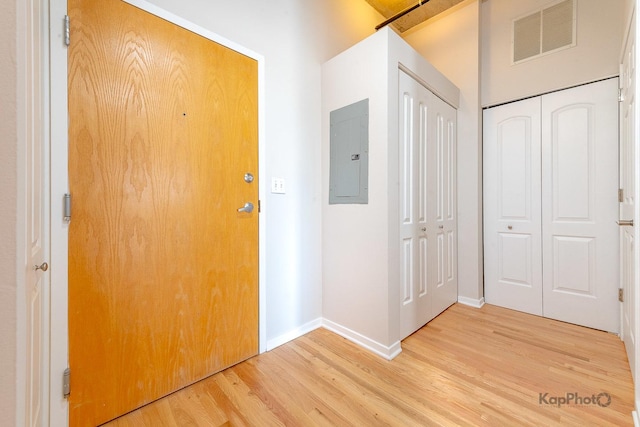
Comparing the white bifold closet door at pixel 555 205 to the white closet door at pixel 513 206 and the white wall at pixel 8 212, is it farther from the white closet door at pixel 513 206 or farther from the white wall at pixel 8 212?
the white wall at pixel 8 212

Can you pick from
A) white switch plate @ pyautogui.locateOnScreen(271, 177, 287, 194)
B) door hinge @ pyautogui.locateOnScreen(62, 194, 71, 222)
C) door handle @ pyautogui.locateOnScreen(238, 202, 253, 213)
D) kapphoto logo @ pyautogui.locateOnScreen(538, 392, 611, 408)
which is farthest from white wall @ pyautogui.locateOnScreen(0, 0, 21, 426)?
kapphoto logo @ pyautogui.locateOnScreen(538, 392, 611, 408)

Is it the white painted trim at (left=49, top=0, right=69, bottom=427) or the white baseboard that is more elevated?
the white painted trim at (left=49, top=0, right=69, bottom=427)

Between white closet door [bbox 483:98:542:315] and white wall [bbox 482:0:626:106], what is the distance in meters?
0.18

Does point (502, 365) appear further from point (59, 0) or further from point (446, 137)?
point (59, 0)

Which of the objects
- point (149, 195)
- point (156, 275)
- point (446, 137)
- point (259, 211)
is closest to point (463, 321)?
point (446, 137)

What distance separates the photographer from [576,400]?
52.4 inches

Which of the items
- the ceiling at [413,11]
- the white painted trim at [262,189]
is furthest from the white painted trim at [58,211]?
the ceiling at [413,11]

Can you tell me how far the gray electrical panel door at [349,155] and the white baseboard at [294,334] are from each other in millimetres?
1048

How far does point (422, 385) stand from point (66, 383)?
1779mm

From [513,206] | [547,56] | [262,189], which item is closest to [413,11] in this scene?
[547,56]

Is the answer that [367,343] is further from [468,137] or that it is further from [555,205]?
[468,137]

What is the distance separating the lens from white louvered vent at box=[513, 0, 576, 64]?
2.21 m

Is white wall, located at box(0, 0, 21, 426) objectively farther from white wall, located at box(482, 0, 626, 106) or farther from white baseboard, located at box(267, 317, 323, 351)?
white wall, located at box(482, 0, 626, 106)

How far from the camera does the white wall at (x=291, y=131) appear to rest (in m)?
1.79
